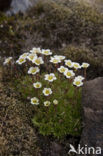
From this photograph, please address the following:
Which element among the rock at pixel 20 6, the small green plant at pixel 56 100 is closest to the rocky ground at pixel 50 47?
the small green plant at pixel 56 100

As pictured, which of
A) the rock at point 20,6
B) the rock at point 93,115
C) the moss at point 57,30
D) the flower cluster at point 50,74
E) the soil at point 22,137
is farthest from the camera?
the rock at point 20,6

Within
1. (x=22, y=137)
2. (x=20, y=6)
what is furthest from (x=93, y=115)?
(x=20, y=6)

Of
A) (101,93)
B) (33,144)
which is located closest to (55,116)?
(33,144)

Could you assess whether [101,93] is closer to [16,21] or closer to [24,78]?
[24,78]

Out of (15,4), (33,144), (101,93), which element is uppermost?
(15,4)

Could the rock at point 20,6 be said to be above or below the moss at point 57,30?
above

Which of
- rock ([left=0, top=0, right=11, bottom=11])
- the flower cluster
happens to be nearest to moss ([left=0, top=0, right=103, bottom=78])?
rock ([left=0, top=0, right=11, bottom=11])

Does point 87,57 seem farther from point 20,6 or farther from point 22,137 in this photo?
point 20,6

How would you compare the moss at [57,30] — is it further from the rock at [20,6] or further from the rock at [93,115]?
the rock at [93,115]
